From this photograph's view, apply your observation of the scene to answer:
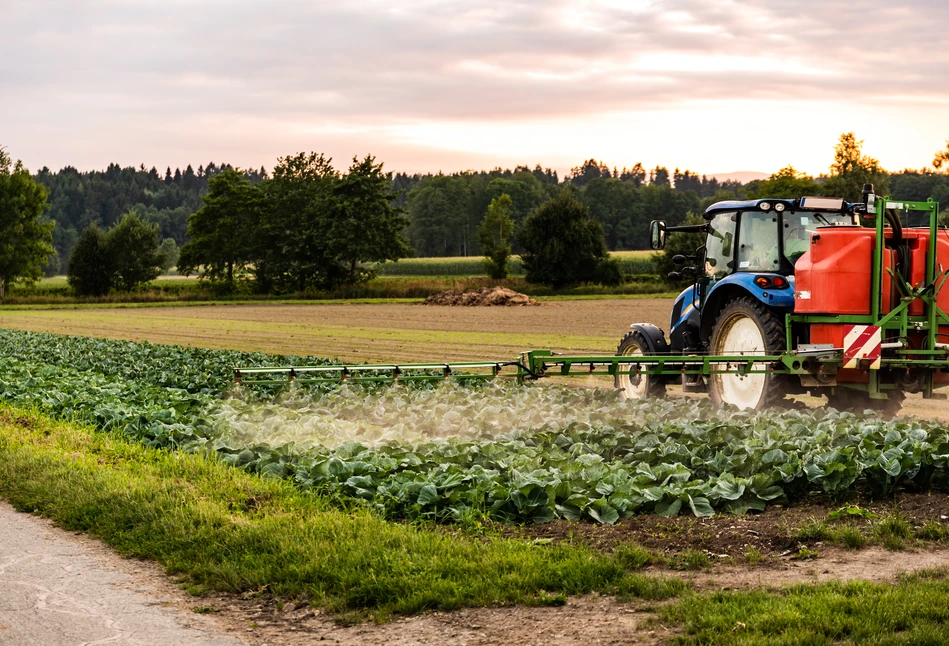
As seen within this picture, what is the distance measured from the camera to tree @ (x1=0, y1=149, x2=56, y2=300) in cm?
8081

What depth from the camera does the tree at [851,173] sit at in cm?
7097

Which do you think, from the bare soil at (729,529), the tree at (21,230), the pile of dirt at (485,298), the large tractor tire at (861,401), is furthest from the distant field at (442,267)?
the bare soil at (729,529)

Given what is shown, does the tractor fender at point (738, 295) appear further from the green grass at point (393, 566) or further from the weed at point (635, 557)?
the weed at point (635, 557)

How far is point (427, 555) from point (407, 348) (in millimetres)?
20530

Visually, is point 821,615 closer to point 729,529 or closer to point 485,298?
point 729,529

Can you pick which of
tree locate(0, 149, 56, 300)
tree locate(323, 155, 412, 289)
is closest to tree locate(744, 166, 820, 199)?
tree locate(323, 155, 412, 289)

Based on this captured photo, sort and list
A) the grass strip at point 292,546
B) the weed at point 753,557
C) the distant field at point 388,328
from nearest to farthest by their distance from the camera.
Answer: the grass strip at point 292,546 < the weed at point 753,557 < the distant field at point 388,328

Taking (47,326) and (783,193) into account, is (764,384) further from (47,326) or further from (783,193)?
(783,193)

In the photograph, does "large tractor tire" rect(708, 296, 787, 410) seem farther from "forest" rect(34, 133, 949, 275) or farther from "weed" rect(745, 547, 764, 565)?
"forest" rect(34, 133, 949, 275)

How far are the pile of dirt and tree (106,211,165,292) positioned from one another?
3416cm

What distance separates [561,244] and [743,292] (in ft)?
180

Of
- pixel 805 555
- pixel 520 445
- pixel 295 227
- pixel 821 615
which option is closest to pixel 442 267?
pixel 295 227

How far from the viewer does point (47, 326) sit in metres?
41.5

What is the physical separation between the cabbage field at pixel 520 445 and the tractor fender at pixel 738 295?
4.85 feet
